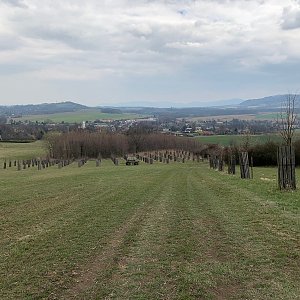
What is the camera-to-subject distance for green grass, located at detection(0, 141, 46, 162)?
3774 inches

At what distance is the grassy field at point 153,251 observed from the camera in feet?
20.4

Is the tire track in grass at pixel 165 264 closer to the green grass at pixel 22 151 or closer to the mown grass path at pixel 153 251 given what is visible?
the mown grass path at pixel 153 251

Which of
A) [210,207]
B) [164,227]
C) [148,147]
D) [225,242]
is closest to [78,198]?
[210,207]

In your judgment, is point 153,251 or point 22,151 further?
point 22,151

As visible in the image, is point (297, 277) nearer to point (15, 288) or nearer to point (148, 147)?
point (15, 288)

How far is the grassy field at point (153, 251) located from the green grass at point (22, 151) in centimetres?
8132

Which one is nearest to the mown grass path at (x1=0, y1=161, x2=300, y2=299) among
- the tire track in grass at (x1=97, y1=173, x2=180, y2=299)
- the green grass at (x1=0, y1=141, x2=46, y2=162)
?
the tire track in grass at (x1=97, y1=173, x2=180, y2=299)

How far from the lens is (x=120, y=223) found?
11.5 metres

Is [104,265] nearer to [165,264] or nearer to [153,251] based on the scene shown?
[165,264]

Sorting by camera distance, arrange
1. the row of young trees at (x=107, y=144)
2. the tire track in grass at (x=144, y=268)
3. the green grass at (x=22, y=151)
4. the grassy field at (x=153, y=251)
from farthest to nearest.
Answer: the row of young trees at (x=107, y=144) → the green grass at (x=22, y=151) → the grassy field at (x=153, y=251) → the tire track in grass at (x=144, y=268)

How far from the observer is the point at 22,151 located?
107 metres

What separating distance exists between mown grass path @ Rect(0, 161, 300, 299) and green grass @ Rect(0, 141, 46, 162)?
81268mm

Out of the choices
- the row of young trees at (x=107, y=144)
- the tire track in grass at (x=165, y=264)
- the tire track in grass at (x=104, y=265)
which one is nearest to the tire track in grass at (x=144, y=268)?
the tire track in grass at (x=165, y=264)

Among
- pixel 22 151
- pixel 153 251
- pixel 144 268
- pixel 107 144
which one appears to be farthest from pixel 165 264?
pixel 22 151
